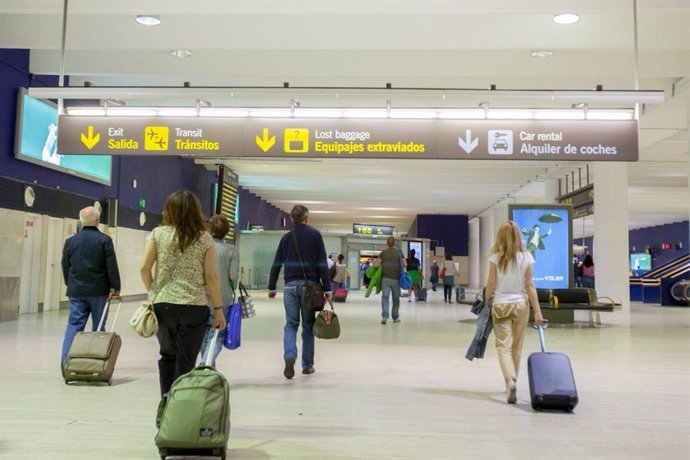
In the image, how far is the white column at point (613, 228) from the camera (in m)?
14.6

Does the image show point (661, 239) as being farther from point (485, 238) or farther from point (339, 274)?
point (339, 274)

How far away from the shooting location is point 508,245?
5031mm

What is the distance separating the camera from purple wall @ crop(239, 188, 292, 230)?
2578 centimetres

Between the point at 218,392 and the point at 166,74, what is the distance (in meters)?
8.15

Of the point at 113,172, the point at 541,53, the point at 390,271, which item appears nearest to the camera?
the point at 541,53

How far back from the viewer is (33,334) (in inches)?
350

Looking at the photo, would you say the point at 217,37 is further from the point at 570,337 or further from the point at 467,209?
the point at 467,209

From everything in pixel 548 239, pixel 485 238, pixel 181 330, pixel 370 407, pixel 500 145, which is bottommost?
pixel 370 407

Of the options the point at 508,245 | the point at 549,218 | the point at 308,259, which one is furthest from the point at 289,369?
the point at 549,218

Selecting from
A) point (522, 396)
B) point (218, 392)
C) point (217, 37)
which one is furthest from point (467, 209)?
point (218, 392)

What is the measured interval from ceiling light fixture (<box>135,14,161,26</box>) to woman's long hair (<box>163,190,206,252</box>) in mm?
5205

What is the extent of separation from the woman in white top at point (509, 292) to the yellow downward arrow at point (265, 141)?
3.17 metres

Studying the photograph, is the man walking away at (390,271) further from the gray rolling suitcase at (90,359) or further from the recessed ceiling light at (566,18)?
the gray rolling suitcase at (90,359)

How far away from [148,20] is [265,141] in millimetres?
2382
